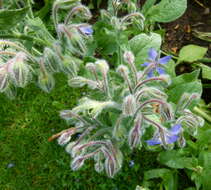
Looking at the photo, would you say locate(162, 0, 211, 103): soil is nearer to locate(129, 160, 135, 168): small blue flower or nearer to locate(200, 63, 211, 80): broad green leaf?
locate(200, 63, 211, 80): broad green leaf

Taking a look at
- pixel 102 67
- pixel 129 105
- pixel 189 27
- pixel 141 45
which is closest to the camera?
pixel 129 105

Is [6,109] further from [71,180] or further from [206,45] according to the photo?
[206,45]

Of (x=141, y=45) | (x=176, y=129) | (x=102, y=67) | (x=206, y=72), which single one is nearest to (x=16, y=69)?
(x=102, y=67)

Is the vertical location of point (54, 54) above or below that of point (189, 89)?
above

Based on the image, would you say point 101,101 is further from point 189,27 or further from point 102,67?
point 189,27

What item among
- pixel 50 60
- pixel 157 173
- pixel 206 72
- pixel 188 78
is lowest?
pixel 157 173

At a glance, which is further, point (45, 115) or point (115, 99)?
point (45, 115)

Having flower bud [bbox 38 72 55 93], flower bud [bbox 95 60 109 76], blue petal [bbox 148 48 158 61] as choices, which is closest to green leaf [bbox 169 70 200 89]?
blue petal [bbox 148 48 158 61]

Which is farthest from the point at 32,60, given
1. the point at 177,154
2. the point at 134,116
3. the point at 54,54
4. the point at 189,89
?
the point at 177,154
